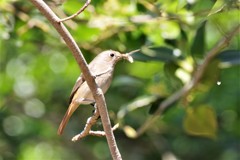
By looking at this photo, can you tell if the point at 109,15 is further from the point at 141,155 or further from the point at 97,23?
the point at 141,155

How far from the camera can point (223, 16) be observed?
3500 millimetres

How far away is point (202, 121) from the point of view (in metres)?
3.55

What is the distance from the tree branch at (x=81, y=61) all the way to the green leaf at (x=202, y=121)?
4.55 ft

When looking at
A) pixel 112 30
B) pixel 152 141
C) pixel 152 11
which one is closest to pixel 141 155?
pixel 152 141

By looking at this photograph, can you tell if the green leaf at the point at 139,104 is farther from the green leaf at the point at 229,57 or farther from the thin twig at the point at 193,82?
the green leaf at the point at 229,57

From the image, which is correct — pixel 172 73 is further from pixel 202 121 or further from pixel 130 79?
pixel 130 79

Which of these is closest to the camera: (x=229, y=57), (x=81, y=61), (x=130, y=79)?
(x=81, y=61)

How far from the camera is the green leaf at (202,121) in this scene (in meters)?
3.52

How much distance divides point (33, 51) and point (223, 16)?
A: 6.25 ft

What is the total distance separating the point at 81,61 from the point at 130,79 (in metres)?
2.06

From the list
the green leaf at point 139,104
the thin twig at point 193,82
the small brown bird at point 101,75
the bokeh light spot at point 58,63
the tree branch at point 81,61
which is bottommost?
the bokeh light spot at point 58,63

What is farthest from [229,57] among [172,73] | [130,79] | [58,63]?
[58,63]

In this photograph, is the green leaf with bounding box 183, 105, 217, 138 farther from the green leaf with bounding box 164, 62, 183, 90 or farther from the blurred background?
the green leaf with bounding box 164, 62, 183, 90

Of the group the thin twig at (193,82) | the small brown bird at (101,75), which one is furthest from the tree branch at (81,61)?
the thin twig at (193,82)
